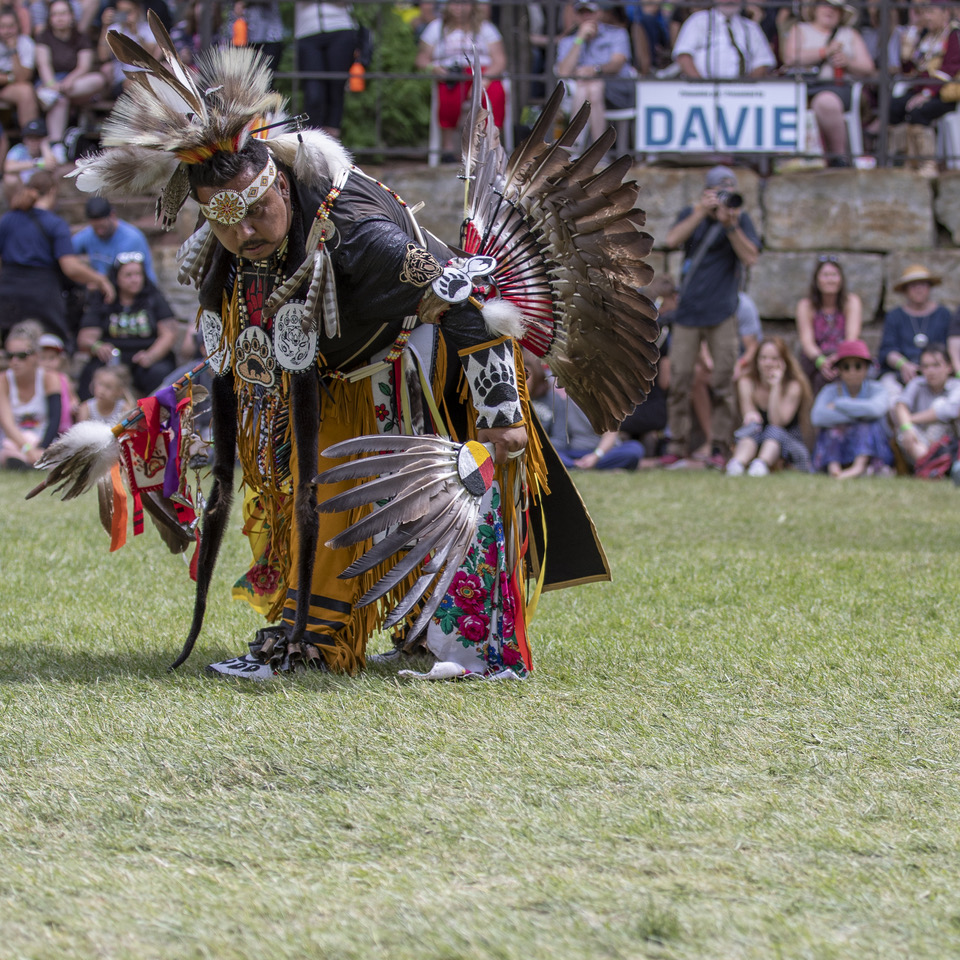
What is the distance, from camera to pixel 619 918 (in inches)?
84.4

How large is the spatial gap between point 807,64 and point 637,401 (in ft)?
27.2

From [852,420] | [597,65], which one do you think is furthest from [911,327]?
[597,65]

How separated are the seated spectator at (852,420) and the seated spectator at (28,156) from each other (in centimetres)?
643

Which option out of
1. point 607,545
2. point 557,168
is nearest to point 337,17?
point 607,545

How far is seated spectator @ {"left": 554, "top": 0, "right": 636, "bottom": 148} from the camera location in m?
11.1

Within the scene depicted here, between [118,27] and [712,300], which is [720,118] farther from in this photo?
[118,27]

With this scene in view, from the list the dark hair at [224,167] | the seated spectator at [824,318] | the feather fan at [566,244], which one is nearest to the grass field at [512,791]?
the feather fan at [566,244]

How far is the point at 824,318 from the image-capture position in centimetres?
1054

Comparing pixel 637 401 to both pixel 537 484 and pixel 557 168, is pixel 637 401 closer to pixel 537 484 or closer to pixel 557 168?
pixel 537 484

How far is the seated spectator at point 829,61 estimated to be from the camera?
36.9 ft

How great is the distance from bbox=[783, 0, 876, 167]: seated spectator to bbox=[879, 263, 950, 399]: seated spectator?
4.54 ft

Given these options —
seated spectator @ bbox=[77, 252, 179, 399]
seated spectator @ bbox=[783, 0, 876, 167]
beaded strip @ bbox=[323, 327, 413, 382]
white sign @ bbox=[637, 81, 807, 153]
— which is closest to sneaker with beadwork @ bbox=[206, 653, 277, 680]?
beaded strip @ bbox=[323, 327, 413, 382]

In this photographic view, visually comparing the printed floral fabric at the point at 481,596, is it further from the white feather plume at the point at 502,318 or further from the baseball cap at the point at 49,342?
the baseball cap at the point at 49,342

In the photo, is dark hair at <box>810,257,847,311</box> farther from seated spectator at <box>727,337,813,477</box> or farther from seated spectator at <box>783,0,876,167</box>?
Answer: seated spectator at <box>783,0,876,167</box>
